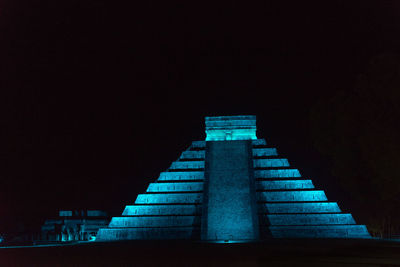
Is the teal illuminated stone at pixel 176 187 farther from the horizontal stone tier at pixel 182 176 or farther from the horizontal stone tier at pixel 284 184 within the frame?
the horizontal stone tier at pixel 284 184

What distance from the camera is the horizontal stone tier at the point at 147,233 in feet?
149

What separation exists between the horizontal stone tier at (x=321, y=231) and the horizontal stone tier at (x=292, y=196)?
8.40 ft

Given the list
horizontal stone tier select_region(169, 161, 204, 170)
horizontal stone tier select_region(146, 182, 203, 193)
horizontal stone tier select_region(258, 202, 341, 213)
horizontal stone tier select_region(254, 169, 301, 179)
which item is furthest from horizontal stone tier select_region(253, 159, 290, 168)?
horizontal stone tier select_region(146, 182, 203, 193)

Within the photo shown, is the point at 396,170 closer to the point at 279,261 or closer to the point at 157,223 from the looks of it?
the point at 279,261

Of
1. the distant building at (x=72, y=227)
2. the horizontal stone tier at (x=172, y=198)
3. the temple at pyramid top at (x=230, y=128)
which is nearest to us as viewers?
the horizontal stone tier at (x=172, y=198)

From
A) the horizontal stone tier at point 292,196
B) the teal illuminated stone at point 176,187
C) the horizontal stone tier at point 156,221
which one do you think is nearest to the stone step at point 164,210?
the horizontal stone tier at point 156,221

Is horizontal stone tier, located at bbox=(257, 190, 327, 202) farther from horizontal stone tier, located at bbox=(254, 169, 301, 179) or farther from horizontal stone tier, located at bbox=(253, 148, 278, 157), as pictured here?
horizontal stone tier, located at bbox=(253, 148, 278, 157)

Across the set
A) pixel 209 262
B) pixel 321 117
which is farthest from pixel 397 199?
pixel 209 262

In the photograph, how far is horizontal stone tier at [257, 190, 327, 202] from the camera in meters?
45.9

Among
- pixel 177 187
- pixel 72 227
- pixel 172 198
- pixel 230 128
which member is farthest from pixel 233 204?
pixel 72 227

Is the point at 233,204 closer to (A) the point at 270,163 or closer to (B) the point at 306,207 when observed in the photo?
→ (B) the point at 306,207

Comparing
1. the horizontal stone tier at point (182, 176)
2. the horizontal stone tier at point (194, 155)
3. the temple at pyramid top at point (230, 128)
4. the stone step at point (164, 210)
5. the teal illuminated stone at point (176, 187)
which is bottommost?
the stone step at point (164, 210)

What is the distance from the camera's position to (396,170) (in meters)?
20.7

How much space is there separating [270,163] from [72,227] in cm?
1904
